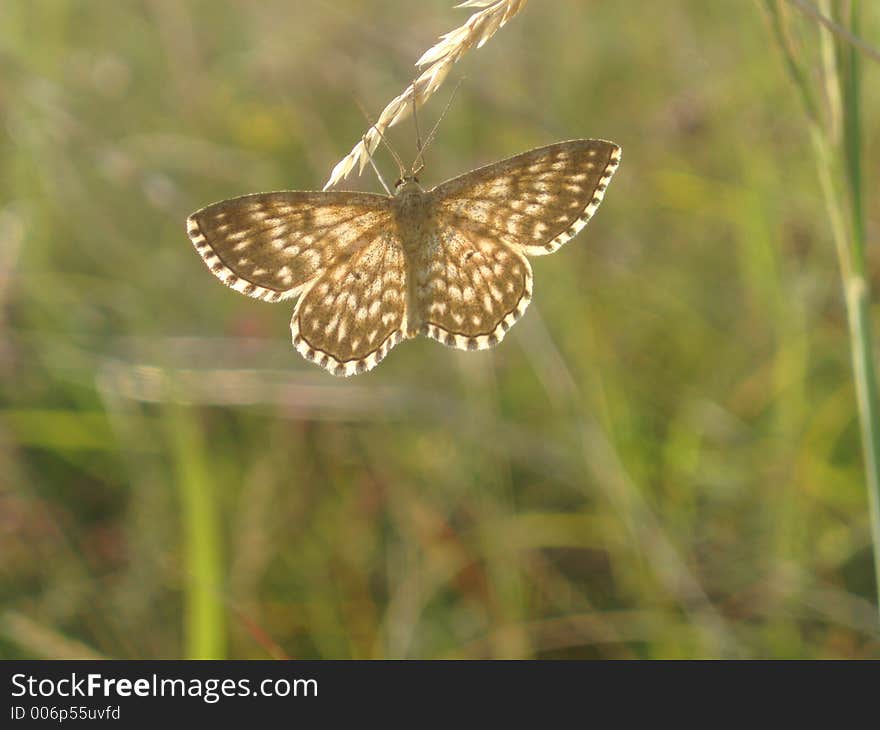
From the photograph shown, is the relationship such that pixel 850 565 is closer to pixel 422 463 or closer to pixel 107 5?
pixel 422 463

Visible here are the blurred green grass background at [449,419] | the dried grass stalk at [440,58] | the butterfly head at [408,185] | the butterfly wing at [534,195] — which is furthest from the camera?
the blurred green grass background at [449,419]

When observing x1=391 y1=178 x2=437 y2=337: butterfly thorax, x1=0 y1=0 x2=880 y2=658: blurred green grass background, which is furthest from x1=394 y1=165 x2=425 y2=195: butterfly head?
x1=0 y1=0 x2=880 y2=658: blurred green grass background

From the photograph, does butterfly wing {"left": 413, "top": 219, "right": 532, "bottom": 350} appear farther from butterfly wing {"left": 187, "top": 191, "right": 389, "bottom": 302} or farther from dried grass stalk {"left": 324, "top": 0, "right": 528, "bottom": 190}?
dried grass stalk {"left": 324, "top": 0, "right": 528, "bottom": 190}

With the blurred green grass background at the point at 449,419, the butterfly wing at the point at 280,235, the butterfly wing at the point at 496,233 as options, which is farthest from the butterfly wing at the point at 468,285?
the blurred green grass background at the point at 449,419

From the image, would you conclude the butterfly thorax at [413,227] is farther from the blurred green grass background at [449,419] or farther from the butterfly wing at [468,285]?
the blurred green grass background at [449,419]

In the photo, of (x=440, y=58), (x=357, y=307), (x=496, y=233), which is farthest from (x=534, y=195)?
(x=440, y=58)

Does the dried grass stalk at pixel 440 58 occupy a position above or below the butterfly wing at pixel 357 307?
below
